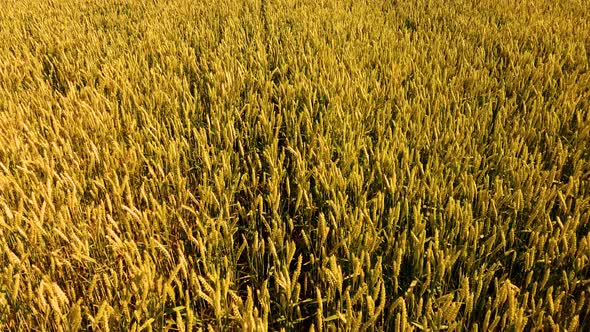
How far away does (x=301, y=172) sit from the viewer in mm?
1310

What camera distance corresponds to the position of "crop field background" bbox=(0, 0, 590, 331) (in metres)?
0.94

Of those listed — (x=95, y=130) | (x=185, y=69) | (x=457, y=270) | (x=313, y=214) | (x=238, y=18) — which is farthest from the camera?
(x=238, y=18)

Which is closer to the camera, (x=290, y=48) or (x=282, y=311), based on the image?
(x=282, y=311)

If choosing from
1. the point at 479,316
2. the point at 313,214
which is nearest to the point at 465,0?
the point at 313,214

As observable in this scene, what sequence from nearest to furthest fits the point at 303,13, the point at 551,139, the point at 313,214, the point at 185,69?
the point at 313,214, the point at 551,139, the point at 185,69, the point at 303,13

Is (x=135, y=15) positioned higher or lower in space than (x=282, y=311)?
higher

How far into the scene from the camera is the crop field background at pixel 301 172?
94cm

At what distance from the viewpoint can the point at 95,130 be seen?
1.73m

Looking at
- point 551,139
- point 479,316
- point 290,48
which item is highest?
point 290,48

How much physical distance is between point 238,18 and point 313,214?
9.86 feet

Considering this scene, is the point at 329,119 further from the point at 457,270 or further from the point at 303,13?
the point at 303,13

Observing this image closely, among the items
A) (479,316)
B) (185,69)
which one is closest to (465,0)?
(185,69)

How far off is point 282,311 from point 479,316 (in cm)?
47

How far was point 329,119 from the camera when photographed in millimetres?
1749
